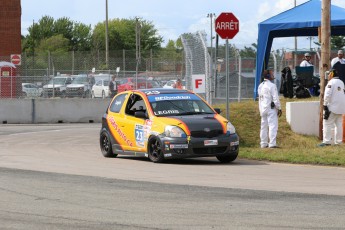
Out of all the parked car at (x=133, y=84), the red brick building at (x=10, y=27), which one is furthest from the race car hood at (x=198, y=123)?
the red brick building at (x=10, y=27)

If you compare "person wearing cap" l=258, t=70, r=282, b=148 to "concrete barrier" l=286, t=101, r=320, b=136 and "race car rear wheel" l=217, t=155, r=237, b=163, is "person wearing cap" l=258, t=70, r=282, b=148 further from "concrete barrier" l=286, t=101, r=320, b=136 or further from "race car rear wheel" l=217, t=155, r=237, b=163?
"concrete barrier" l=286, t=101, r=320, b=136

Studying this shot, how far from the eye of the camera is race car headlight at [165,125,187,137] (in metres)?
17.2

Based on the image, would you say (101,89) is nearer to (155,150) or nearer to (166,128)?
(155,150)

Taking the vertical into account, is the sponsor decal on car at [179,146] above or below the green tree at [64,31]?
below

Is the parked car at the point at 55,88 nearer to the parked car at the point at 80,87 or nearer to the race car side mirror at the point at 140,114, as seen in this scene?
the parked car at the point at 80,87

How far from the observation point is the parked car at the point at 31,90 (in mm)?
39119

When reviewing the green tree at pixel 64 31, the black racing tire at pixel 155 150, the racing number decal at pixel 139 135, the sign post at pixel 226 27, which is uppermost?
the green tree at pixel 64 31

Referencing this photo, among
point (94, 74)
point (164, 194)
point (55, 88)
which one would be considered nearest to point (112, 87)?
point (94, 74)

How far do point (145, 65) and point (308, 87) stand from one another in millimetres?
16074

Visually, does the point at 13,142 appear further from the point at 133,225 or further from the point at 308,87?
the point at 133,225

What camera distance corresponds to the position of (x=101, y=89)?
134 feet

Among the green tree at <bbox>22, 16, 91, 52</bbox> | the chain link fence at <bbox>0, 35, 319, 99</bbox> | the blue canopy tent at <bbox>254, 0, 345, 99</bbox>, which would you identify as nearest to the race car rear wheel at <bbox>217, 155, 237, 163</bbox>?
the blue canopy tent at <bbox>254, 0, 345, 99</bbox>

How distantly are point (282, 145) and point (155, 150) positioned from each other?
395cm

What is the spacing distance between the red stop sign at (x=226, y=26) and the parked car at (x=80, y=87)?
19515mm
